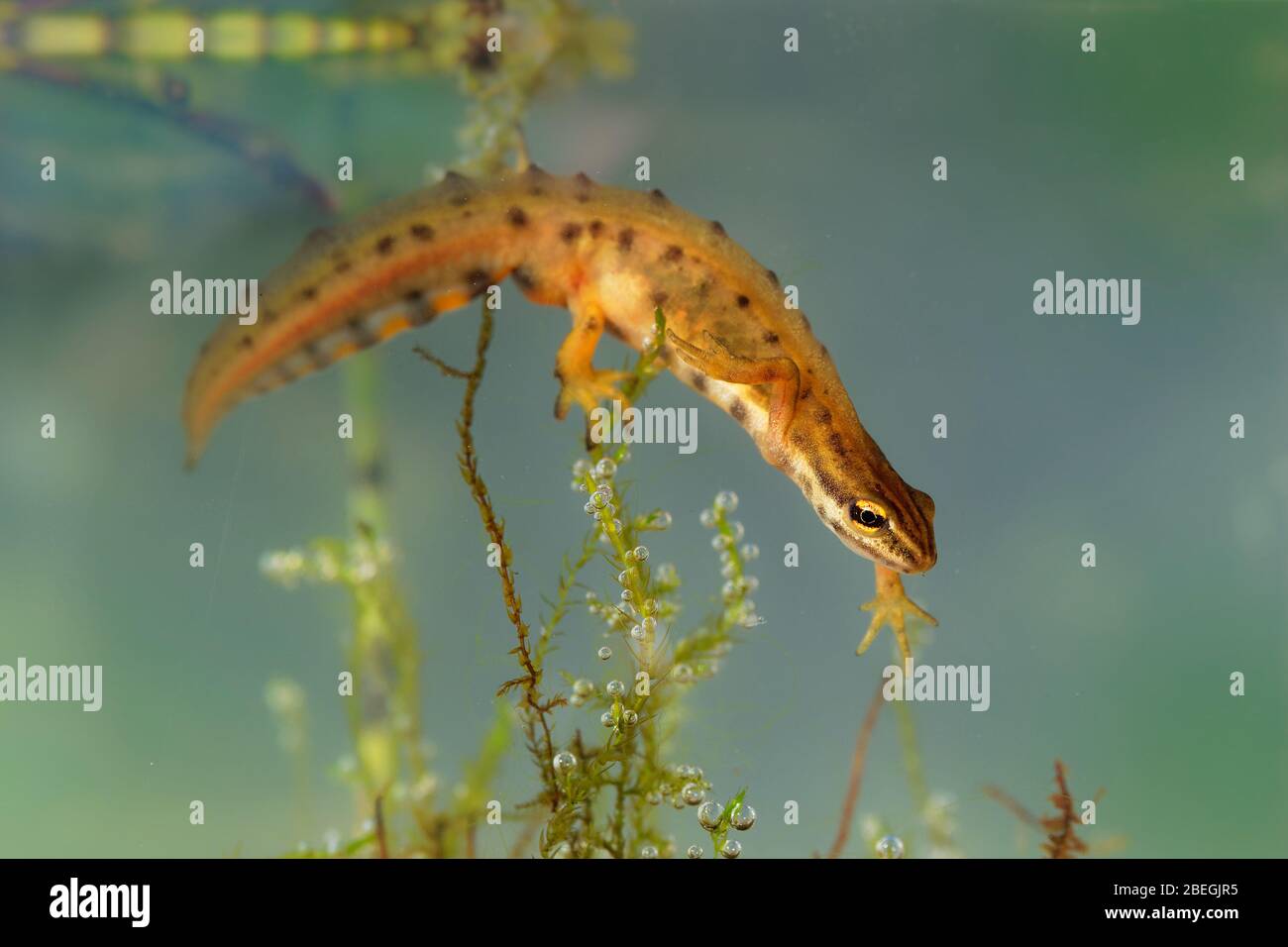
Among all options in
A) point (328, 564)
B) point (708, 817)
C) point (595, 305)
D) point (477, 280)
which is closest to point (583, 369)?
point (595, 305)

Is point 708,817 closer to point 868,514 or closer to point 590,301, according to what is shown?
point 868,514

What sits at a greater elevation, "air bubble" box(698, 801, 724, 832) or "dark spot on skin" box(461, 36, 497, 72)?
"dark spot on skin" box(461, 36, 497, 72)

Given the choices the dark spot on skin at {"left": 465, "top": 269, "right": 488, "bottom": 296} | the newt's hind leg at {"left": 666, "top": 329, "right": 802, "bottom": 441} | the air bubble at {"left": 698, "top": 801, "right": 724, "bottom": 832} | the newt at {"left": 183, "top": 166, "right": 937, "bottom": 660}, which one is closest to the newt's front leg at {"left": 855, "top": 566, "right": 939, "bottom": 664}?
the newt at {"left": 183, "top": 166, "right": 937, "bottom": 660}

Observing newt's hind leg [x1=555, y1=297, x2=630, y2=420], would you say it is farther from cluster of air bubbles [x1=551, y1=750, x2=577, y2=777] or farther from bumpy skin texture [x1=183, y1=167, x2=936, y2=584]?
cluster of air bubbles [x1=551, y1=750, x2=577, y2=777]

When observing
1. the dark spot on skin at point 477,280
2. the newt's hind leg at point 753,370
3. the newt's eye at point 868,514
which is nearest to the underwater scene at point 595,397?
the dark spot on skin at point 477,280

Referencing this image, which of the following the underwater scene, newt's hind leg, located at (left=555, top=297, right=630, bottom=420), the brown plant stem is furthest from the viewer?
the brown plant stem
